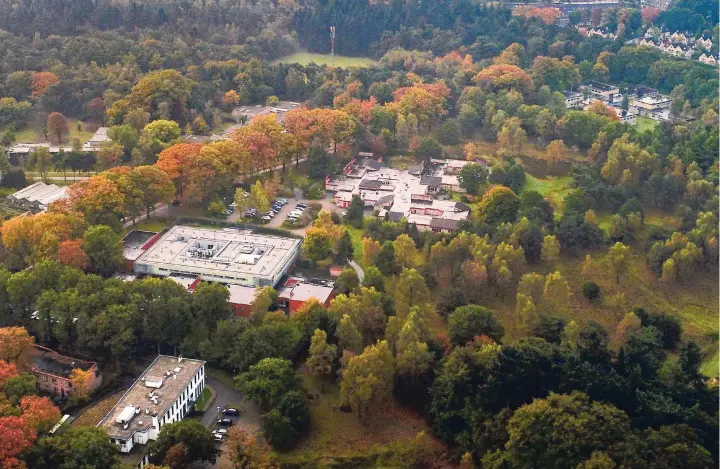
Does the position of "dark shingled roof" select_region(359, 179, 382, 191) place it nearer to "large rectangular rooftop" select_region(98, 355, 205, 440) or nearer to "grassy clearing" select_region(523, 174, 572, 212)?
"grassy clearing" select_region(523, 174, 572, 212)

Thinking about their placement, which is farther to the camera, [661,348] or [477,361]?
[661,348]

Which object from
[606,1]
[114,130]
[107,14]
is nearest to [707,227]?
[114,130]

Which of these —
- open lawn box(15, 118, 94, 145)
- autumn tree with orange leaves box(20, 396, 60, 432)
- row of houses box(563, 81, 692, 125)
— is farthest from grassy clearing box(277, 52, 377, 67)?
autumn tree with orange leaves box(20, 396, 60, 432)

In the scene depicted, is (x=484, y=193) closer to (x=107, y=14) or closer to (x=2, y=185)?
(x=2, y=185)

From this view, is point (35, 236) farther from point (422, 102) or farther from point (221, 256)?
point (422, 102)

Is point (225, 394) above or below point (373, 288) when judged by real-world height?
below

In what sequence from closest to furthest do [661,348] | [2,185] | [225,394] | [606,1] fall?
1. [225,394]
2. [661,348]
3. [2,185]
4. [606,1]
